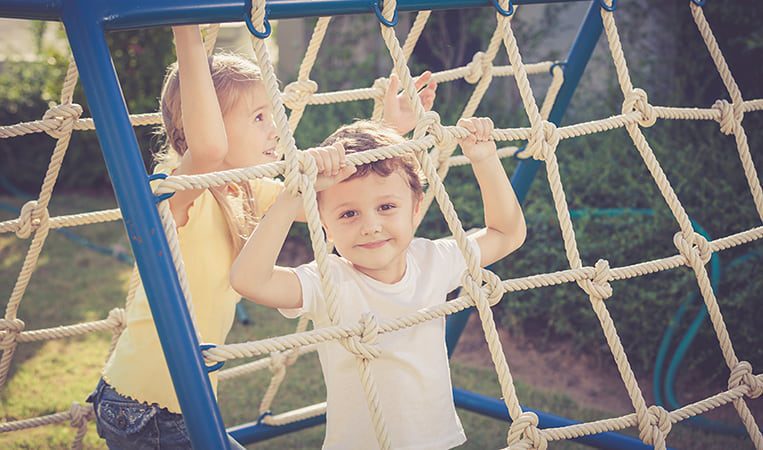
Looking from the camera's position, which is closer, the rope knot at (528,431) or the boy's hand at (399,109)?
the rope knot at (528,431)

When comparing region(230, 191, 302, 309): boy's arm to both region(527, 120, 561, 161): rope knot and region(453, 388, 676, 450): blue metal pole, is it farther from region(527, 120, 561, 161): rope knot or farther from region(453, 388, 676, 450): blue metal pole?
region(453, 388, 676, 450): blue metal pole

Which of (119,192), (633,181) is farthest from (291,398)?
(119,192)

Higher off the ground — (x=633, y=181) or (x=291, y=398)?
(x=633, y=181)

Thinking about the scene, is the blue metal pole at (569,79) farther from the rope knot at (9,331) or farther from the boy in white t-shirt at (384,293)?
the rope knot at (9,331)

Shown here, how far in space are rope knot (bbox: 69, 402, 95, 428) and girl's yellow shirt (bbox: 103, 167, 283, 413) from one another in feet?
0.82

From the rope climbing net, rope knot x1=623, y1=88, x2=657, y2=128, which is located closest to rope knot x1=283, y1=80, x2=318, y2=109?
the rope climbing net

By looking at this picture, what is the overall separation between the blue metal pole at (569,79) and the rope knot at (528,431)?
2.64 ft

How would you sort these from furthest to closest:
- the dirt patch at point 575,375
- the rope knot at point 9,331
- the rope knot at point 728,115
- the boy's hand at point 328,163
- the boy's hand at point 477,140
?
the dirt patch at point 575,375
the rope knot at point 728,115
the rope knot at point 9,331
the boy's hand at point 477,140
the boy's hand at point 328,163

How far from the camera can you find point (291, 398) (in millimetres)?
2766

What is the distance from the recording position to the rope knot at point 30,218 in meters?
1.66

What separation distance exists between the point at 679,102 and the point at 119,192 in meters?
3.36

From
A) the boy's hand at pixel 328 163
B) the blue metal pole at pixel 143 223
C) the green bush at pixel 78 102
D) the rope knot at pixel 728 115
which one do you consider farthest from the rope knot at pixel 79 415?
the green bush at pixel 78 102

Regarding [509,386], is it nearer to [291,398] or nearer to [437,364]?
[437,364]

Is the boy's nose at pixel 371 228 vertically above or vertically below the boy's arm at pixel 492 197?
below
